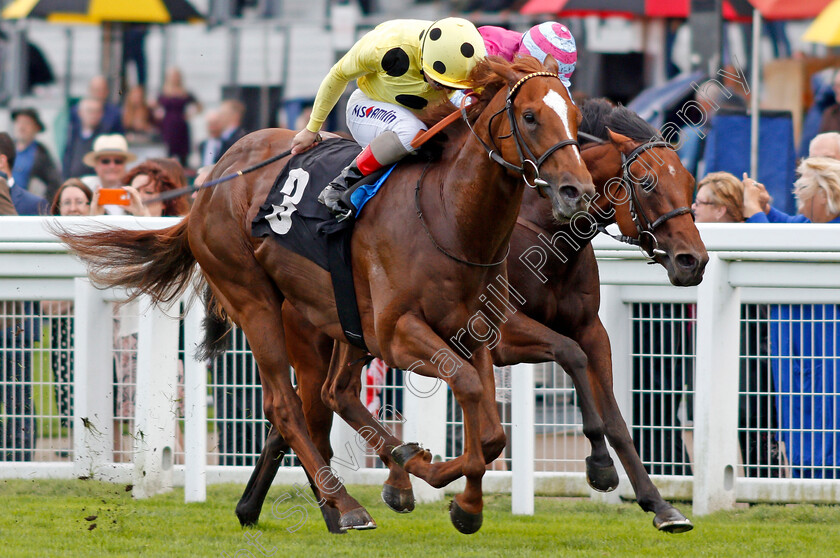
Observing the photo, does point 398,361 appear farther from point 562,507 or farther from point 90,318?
point 90,318

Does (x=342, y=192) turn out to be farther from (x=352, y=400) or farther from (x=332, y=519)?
(x=332, y=519)

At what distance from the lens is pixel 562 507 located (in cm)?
561

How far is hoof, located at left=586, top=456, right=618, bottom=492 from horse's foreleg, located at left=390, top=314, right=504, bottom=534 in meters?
0.51

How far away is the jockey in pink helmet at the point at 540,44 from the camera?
15.1ft

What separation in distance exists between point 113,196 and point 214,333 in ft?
2.63

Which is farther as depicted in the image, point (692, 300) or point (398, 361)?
point (692, 300)

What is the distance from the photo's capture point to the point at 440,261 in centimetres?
414

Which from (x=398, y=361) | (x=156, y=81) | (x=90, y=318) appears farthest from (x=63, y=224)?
(x=156, y=81)

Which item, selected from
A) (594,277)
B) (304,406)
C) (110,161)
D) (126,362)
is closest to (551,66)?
(594,277)

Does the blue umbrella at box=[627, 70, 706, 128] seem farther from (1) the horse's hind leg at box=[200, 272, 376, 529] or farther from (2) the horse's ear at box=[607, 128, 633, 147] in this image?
(1) the horse's hind leg at box=[200, 272, 376, 529]

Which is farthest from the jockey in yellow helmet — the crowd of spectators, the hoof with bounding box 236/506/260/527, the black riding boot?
the hoof with bounding box 236/506/260/527

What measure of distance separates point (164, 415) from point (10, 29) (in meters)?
7.28

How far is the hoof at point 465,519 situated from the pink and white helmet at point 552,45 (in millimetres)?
1650

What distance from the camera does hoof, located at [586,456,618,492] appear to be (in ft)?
14.8
